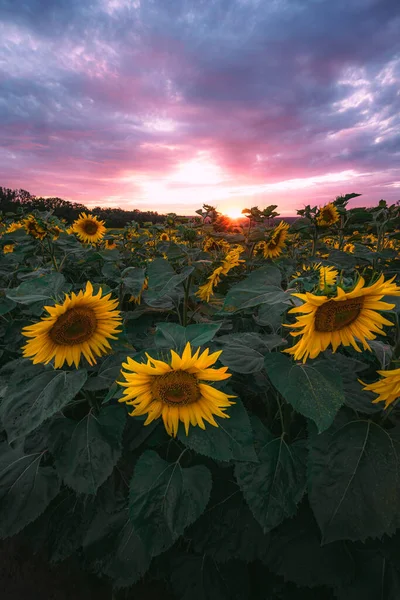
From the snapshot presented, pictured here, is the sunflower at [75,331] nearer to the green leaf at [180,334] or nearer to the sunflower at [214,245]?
the green leaf at [180,334]

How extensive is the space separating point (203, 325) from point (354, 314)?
1.68ft

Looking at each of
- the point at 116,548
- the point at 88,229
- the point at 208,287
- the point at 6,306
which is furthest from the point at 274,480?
the point at 88,229

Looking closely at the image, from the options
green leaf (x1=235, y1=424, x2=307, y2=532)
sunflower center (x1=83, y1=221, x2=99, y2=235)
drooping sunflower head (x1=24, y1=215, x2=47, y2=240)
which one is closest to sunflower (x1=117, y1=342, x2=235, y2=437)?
green leaf (x1=235, y1=424, x2=307, y2=532)

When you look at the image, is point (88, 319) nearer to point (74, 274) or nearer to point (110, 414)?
point (110, 414)

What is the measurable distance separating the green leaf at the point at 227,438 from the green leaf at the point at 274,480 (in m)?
0.13

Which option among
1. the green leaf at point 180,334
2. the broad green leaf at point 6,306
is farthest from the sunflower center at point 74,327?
the broad green leaf at point 6,306

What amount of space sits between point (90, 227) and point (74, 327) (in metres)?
3.81

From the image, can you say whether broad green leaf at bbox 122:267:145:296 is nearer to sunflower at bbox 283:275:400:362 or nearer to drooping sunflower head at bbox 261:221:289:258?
sunflower at bbox 283:275:400:362

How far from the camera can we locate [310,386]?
3.18 feet

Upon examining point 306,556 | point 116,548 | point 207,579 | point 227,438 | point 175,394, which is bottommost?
point 207,579

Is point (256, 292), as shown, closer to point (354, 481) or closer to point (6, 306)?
point (354, 481)

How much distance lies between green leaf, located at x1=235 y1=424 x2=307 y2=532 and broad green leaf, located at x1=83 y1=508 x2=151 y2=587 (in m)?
0.59

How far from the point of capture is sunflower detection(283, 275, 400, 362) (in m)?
0.97

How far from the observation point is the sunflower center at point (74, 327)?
4.09 ft
